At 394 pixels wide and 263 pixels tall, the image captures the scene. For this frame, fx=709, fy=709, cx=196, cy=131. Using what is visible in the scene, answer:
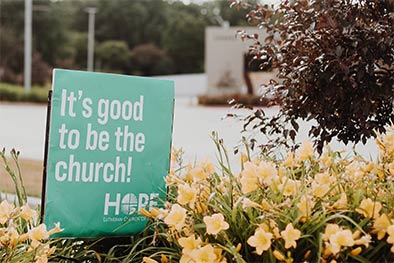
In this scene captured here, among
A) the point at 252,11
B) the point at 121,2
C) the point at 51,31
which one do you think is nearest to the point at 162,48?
the point at 121,2

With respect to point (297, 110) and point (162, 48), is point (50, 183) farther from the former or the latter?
point (162, 48)

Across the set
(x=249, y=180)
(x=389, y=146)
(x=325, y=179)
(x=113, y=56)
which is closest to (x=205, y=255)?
(x=249, y=180)

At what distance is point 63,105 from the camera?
2.53 metres

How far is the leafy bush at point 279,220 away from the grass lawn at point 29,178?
11.6 feet

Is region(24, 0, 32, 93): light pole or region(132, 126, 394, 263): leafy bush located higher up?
region(132, 126, 394, 263): leafy bush

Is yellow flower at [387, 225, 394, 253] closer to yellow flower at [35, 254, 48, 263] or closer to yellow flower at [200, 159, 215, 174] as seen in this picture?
yellow flower at [200, 159, 215, 174]

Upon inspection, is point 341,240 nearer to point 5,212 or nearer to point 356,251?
point 356,251

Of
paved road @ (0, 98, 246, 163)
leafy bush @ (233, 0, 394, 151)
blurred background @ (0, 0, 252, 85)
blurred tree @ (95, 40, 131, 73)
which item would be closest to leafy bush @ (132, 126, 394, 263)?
leafy bush @ (233, 0, 394, 151)

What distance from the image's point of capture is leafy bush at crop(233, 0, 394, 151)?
3057mm

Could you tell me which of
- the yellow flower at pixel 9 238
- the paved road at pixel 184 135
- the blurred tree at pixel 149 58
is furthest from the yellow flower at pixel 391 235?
the blurred tree at pixel 149 58

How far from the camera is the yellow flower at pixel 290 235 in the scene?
6.64 feet

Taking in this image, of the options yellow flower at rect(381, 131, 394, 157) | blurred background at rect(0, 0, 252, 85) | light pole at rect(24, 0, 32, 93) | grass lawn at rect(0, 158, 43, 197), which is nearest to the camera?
yellow flower at rect(381, 131, 394, 157)

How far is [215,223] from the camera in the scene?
214 centimetres

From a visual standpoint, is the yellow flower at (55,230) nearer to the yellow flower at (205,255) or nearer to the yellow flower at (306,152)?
the yellow flower at (205,255)
